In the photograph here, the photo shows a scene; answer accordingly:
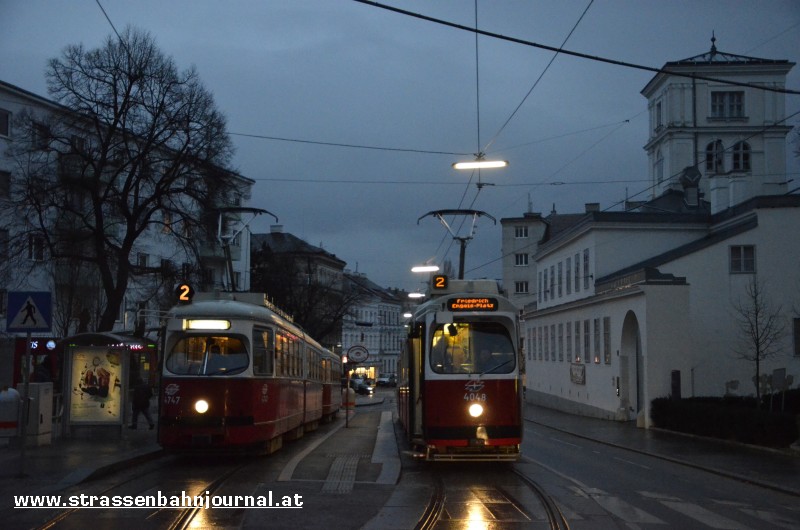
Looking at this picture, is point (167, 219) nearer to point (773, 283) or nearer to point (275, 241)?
point (773, 283)

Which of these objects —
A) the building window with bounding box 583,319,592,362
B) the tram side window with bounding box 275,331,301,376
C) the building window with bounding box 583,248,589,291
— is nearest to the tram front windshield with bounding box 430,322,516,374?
the tram side window with bounding box 275,331,301,376

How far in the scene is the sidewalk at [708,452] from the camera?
18297 mm

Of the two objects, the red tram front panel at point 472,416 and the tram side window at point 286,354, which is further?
the tram side window at point 286,354

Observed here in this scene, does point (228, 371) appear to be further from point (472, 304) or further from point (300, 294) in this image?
point (300, 294)

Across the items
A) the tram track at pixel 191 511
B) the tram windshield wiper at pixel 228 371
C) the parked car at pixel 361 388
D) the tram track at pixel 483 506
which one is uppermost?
the tram windshield wiper at pixel 228 371

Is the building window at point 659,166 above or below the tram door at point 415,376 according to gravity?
above

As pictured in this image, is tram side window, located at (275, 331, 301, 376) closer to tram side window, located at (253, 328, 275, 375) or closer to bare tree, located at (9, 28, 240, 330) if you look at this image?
tram side window, located at (253, 328, 275, 375)

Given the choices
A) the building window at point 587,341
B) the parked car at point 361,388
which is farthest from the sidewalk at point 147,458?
the parked car at point 361,388

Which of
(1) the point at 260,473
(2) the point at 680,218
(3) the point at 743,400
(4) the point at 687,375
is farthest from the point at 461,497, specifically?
(2) the point at 680,218

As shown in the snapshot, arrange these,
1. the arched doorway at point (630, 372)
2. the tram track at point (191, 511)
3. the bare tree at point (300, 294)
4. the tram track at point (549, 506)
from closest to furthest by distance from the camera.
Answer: the tram track at point (191, 511)
the tram track at point (549, 506)
the arched doorway at point (630, 372)
the bare tree at point (300, 294)

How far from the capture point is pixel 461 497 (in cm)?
1385

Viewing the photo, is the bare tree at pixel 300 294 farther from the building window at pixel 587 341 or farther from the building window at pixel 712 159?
the building window at pixel 712 159

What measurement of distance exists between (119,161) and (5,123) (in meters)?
18.1

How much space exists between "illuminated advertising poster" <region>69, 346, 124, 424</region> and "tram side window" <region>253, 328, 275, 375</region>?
4.88 m
